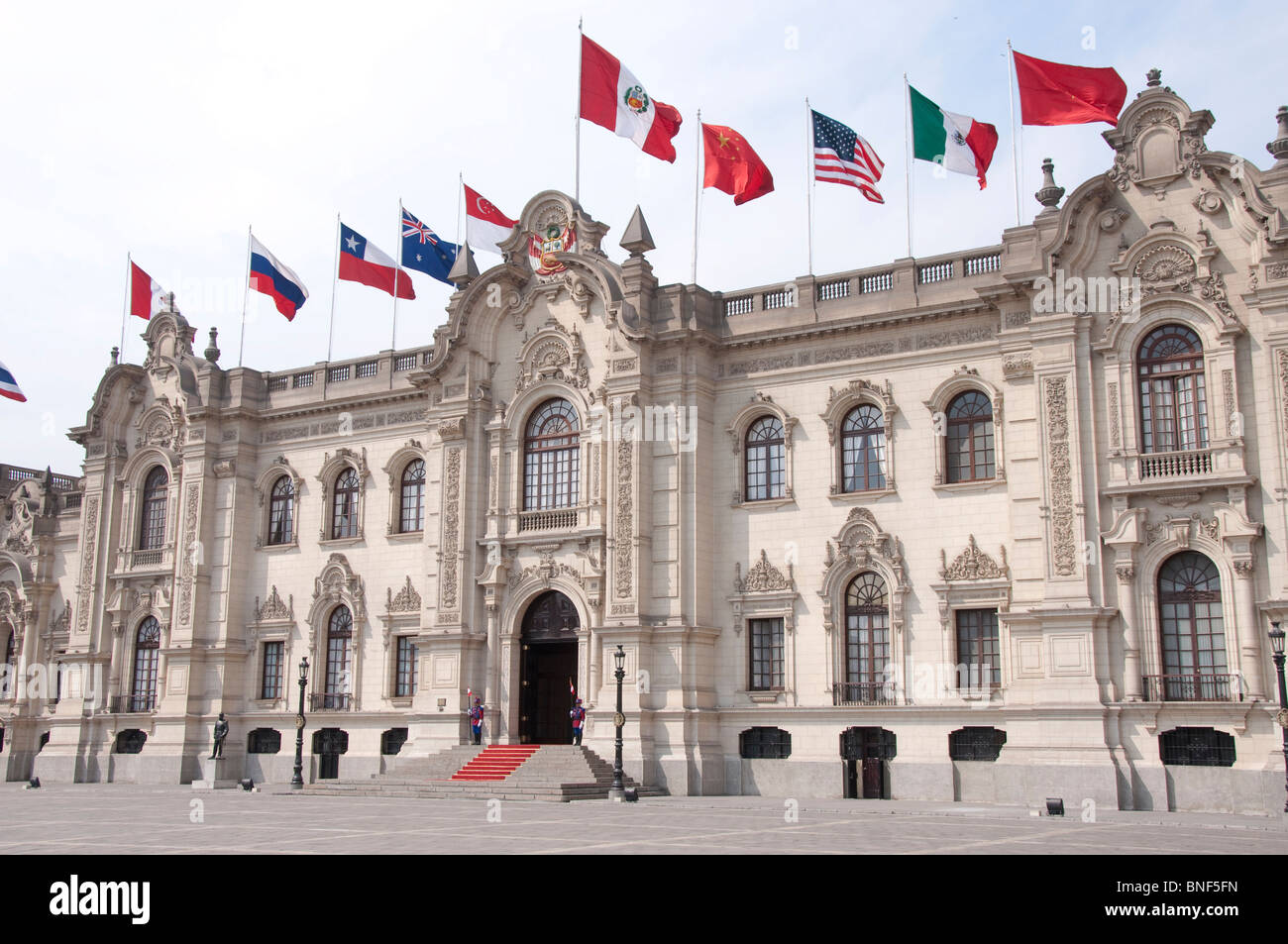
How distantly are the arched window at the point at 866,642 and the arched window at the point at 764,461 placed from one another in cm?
348

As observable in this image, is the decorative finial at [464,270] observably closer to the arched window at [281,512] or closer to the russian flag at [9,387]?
the arched window at [281,512]

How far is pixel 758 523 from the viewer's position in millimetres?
35250

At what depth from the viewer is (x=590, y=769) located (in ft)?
109

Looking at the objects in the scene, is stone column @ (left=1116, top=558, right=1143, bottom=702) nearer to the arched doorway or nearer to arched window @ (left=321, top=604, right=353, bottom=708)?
the arched doorway

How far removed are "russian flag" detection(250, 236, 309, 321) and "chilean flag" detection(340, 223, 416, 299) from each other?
246 cm

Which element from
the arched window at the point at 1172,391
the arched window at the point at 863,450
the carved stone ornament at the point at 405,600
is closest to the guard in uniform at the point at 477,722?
the carved stone ornament at the point at 405,600

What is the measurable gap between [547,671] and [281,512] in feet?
39.0

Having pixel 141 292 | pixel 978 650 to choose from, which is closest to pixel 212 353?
pixel 141 292

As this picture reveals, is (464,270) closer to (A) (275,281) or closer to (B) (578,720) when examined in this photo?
(A) (275,281)

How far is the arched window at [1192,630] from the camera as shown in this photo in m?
28.5

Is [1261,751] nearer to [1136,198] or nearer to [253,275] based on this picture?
[1136,198]

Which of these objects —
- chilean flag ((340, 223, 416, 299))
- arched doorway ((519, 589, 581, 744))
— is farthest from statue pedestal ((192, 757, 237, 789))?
chilean flag ((340, 223, 416, 299))

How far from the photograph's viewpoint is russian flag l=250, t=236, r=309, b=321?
43750 millimetres

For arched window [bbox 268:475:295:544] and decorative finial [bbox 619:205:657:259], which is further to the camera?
arched window [bbox 268:475:295:544]
